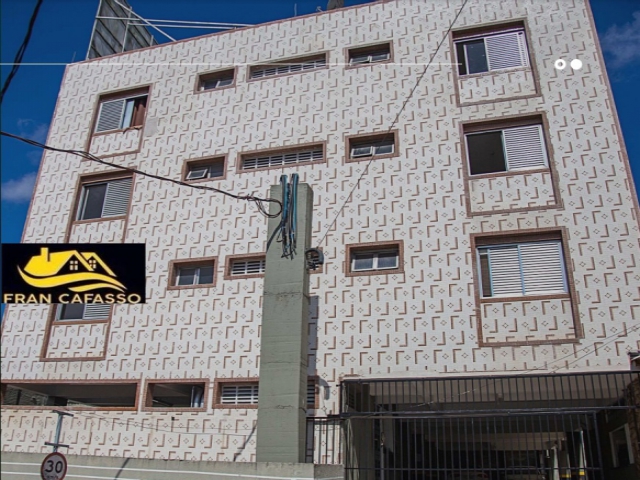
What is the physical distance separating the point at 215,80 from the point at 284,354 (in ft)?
34.5

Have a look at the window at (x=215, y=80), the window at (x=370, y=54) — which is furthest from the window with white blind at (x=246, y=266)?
the window at (x=370, y=54)

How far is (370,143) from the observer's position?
1480 cm

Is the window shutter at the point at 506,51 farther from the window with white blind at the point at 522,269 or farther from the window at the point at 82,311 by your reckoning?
the window at the point at 82,311

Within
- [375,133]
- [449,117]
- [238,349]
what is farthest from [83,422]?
[449,117]

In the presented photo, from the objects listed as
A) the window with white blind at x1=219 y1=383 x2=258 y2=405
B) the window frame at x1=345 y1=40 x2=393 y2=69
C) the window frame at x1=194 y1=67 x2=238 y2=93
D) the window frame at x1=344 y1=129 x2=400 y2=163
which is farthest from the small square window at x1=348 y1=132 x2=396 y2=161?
the window with white blind at x1=219 y1=383 x2=258 y2=405

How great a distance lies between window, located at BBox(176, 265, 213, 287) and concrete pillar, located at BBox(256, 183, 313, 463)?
4.26 meters

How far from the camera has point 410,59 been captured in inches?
598

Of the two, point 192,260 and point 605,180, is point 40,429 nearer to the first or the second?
point 192,260

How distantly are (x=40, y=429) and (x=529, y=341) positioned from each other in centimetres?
1140

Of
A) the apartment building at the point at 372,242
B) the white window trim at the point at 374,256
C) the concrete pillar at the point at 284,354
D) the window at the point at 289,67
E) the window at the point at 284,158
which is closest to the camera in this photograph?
the concrete pillar at the point at 284,354

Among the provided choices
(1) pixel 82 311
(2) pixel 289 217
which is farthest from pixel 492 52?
(1) pixel 82 311

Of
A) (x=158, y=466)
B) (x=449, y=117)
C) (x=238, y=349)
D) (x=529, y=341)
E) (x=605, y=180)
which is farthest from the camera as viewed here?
(x=449, y=117)

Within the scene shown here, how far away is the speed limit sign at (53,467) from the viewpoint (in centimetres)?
928

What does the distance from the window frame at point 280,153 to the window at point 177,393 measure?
18.6 feet
